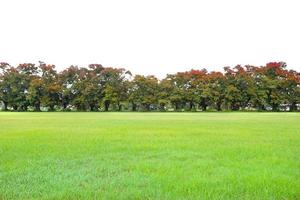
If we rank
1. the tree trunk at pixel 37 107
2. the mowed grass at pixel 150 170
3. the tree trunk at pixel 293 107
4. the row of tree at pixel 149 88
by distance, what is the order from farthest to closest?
the tree trunk at pixel 37 107 → the tree trunk at pixel 293 107 → the row of tree at pixel 149 88 → the mowed grass at pixel 150 170

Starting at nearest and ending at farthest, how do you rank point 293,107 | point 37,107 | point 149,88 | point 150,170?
point 150,170
point 149,88
point 293,107
point 37,107

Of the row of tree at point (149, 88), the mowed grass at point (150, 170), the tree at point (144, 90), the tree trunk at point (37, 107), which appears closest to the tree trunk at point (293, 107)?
the row of tree at point (149, 88)

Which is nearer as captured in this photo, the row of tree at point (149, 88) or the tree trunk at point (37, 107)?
the row of tree at point (149, 88)

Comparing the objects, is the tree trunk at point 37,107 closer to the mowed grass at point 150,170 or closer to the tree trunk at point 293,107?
the tree trunk at point 293,107

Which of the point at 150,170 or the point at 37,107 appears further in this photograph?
the point at 37,107

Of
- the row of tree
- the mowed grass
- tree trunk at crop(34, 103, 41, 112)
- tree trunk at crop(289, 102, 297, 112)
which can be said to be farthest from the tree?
the mowed grass

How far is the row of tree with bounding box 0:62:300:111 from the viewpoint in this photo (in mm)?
60812

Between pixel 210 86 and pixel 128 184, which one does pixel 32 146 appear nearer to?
pixel 128 184

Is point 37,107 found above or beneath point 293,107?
beneath

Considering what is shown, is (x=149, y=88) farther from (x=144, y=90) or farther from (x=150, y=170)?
(x=150, y=170)

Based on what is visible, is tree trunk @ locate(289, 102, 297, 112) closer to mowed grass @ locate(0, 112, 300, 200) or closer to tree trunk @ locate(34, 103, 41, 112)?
tree trunk @ locate(34, 103, 41, 112)

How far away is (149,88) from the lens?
201 feet

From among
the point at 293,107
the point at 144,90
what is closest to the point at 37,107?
the point at 144,90

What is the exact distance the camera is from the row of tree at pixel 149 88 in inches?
2394
